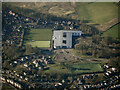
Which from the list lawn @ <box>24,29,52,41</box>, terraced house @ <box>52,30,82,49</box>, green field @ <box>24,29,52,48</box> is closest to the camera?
terraced house @ <box>52,30,82,49</box>

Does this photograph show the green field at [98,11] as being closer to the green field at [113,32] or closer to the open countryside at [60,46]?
the open countryside at [60,46]

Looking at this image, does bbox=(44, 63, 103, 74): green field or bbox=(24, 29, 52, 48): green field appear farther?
bbox=(24, 29, 52, 48): green field

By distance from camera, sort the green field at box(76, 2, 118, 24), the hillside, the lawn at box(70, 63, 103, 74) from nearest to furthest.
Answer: the lawn at box(70, 63, 103, 74)
the hillside
the green field at box(76, 2, 118, 24)

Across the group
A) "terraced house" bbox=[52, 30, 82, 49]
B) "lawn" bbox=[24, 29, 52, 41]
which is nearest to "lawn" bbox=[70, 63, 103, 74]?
"terraced house" bbox=[52, 30, 82, 49]

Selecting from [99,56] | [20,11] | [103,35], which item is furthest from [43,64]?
[20,11]

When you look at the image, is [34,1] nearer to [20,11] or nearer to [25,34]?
[20,11]

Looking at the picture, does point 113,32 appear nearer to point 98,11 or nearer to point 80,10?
point 98,11

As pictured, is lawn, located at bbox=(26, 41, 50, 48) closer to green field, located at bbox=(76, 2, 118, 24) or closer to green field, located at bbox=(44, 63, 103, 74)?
green field, located at bbox=(44, 63, 103, 74)
